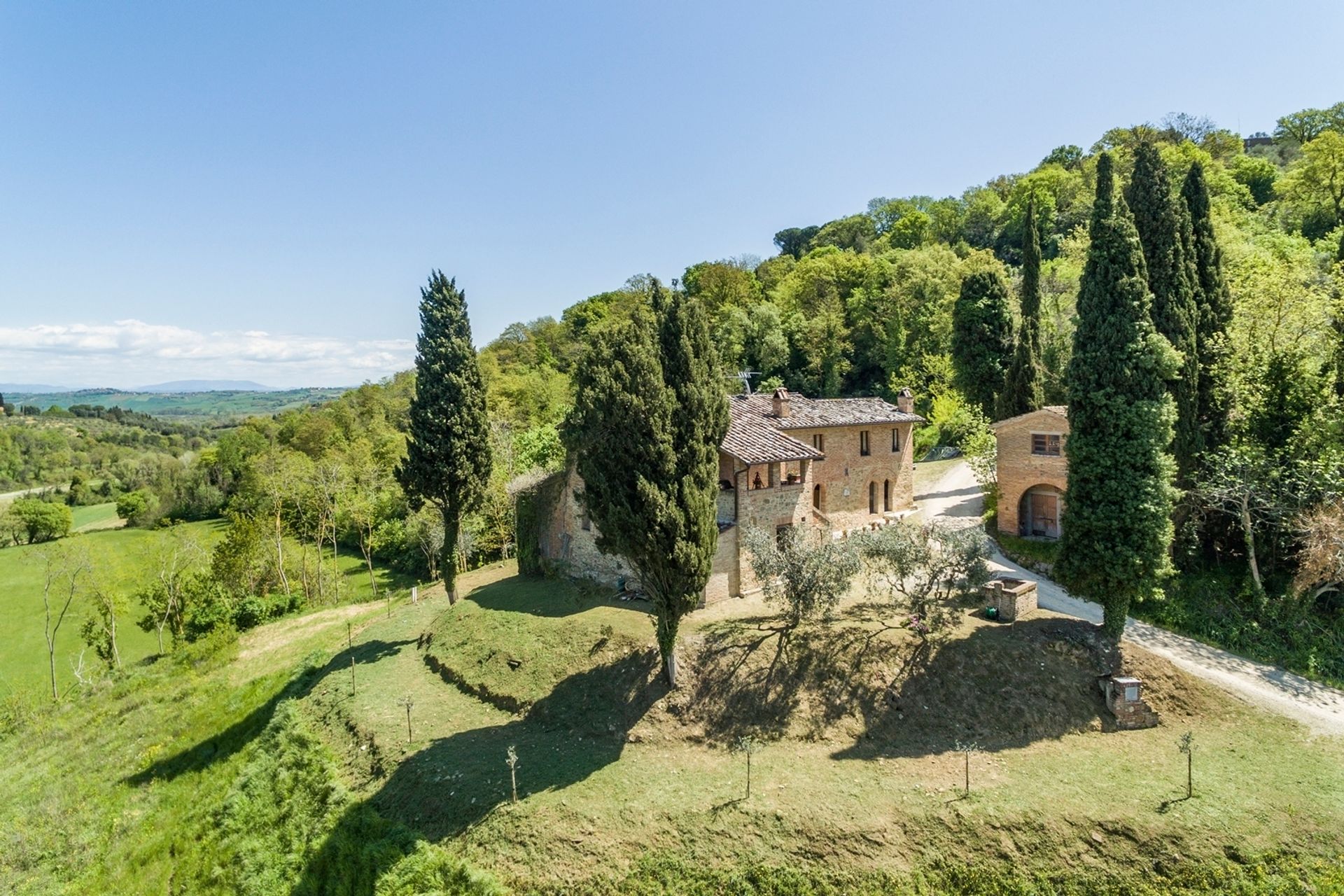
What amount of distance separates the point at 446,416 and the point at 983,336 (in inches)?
1575

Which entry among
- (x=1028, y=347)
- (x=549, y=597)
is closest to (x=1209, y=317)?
(x=1028, y=347)

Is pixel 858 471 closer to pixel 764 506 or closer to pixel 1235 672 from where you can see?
pixel 764 506

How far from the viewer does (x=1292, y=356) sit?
22.4 meters

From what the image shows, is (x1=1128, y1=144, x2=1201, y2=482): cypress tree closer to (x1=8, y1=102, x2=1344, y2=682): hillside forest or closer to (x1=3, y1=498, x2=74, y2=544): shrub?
Answer: (x1=8, y1=102, x2=1344, y2=682): hillside forest

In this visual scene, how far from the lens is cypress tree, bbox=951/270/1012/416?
46750mm

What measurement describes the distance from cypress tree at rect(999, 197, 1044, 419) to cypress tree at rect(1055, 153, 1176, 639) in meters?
21.1

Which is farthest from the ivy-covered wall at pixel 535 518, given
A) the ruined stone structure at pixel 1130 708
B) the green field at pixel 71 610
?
the ruined stone structure at pixel 1130 708

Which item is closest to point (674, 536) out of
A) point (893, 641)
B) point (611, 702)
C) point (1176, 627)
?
point (611, 702)

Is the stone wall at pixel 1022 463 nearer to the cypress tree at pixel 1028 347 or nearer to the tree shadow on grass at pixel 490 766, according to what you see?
the cypress tree at pixel 1028 347

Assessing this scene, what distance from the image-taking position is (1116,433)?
17656 mm

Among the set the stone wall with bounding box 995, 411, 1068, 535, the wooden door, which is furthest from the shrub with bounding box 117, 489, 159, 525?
the wooden door

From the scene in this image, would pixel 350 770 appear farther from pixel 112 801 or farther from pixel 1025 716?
pixel 1025 716

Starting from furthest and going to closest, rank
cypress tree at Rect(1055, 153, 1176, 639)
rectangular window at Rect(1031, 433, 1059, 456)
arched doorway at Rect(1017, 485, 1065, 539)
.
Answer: arched doorway at Rect(1017, 485, 1065, 539)
rectangular window at Rect(1031, 433, 1059, 456)
cypress tree at Rect(1055, 153, 1176, 639)

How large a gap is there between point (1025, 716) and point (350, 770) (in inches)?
680
